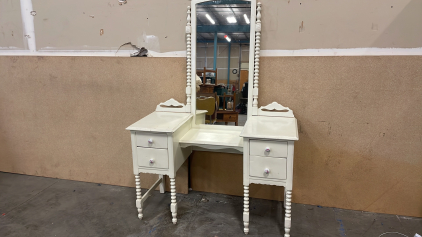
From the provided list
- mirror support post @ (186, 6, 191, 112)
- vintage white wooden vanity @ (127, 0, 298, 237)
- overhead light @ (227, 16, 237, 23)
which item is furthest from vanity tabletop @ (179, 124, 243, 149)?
overhead light @ (227, 16, 237, 23)

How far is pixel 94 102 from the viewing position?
103 inches

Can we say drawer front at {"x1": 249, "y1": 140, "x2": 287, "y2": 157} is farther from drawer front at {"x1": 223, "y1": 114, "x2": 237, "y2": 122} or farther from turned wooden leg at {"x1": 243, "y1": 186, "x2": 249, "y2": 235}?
drawer front at {"x1": 223, "y1": 114, "x2": 237, "y2": 122}

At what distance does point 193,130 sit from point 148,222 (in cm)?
86

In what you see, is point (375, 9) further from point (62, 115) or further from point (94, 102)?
point (62, 115)

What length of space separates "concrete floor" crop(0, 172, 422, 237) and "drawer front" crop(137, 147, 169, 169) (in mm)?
512

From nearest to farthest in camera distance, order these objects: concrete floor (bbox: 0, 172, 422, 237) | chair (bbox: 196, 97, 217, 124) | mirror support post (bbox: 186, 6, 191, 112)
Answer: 1. concrete floor (bbox: 0, 172, 422, 237)
2. mirror support post (bbox: 186, 6, 191, 112)
3. chair (bbox: 196, 97, 217, 124)

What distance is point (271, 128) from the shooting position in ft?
6.09

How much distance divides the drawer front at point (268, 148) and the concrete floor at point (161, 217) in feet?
2.19

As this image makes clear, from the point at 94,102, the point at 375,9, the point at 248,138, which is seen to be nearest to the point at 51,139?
the point at 94,102

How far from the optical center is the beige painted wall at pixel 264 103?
6.67ft

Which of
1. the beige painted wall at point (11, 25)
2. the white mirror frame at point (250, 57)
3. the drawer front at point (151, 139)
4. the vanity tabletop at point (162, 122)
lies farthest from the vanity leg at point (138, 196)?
the beige painted wall at point (11, 25)

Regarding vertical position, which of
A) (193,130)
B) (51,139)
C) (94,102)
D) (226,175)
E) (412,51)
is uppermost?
(412,51)

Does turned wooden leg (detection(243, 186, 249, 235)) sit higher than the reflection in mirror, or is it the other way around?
the reflection in mirror

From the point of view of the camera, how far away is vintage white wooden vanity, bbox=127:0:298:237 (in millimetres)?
1746
